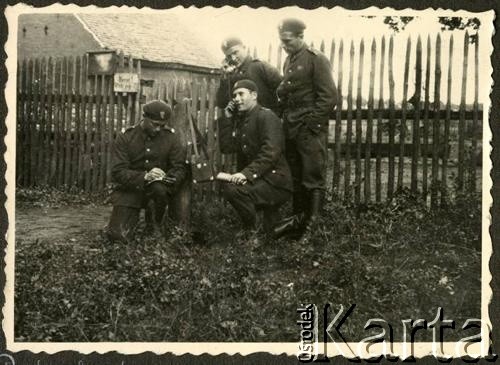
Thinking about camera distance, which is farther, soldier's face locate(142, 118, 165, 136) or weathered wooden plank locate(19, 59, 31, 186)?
soldier's face locate(142, 118, 165, 136)

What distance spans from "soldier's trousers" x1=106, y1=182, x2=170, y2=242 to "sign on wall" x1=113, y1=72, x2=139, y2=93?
2.46 feet

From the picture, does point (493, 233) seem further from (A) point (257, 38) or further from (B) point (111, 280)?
(B) point (111, 280)

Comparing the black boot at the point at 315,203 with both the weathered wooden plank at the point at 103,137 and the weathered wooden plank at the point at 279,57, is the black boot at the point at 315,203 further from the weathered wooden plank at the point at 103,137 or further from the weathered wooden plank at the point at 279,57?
the weathered wooden plank at the point at 103,137

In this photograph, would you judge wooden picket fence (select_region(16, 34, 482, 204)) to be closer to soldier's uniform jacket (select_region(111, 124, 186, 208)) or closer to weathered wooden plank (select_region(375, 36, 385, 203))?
weathered wooden plank (select_region(375, 36, 385, 203))

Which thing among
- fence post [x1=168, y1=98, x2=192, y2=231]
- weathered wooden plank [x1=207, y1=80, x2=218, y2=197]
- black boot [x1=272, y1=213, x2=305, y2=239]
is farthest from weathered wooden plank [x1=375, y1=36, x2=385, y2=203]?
fence post [x1=168, y1=98, x2=192, y2=231]

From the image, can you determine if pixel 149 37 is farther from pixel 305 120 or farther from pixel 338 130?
pixel 338 130

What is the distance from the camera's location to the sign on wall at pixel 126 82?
432 cm

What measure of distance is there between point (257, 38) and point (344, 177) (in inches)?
46.0

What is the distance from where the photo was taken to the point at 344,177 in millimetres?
4246

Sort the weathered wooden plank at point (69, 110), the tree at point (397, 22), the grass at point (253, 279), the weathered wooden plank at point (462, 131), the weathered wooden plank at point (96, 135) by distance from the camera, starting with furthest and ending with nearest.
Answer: the weathered wooden plank at point (69, 110) < the weathered wooden plank at point (96, 135) < the weathered wooden plank at point (462, 131) < the tree at point (397, 22) < the grass at point (253, 279)

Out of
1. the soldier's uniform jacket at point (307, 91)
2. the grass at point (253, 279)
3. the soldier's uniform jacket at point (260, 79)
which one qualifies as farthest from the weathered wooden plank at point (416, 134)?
the soldier's uniform jacket at point (260, 79)

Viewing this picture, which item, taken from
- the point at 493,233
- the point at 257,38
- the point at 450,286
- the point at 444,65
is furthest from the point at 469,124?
the point at 257,38

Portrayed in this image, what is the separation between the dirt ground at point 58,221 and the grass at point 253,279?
0.32 ft

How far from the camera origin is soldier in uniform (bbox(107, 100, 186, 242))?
163 inches
